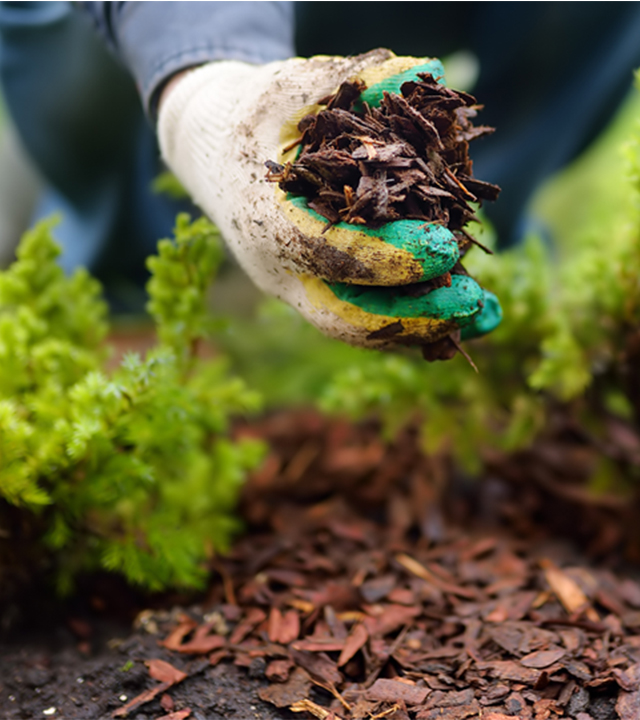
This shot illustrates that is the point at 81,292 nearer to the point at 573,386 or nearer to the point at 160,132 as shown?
the point at 160,132

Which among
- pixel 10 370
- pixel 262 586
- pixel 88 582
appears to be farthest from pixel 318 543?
pixel 10 370

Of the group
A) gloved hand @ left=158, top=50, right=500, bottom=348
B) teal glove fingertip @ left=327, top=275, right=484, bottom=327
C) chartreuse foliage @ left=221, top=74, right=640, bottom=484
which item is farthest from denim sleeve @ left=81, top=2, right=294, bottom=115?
chartreuse foliage @ left=221, top=74, right=640, bottom=484

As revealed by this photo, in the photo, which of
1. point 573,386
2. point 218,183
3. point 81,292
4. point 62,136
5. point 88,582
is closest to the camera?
point 218,183

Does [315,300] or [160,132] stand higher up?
[160,132]

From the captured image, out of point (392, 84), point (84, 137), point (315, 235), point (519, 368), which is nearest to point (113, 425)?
point (315, 235)

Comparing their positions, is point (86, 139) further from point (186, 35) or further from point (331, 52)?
point (186, 35)

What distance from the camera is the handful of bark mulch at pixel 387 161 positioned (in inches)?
37.4

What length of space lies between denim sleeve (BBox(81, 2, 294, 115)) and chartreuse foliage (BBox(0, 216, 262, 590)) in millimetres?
358

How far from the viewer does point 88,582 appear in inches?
59.2

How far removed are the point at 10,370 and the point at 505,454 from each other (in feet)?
5.10

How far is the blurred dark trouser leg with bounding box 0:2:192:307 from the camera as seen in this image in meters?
2.28

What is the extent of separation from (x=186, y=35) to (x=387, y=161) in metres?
0.71

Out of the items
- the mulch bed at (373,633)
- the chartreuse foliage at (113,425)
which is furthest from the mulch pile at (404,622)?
the chartreuse foliage at (113,425)

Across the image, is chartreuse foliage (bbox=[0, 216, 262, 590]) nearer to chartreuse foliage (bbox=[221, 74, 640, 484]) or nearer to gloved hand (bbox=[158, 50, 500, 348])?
gloved hand (bbox=[158, 50, 500, 348])
